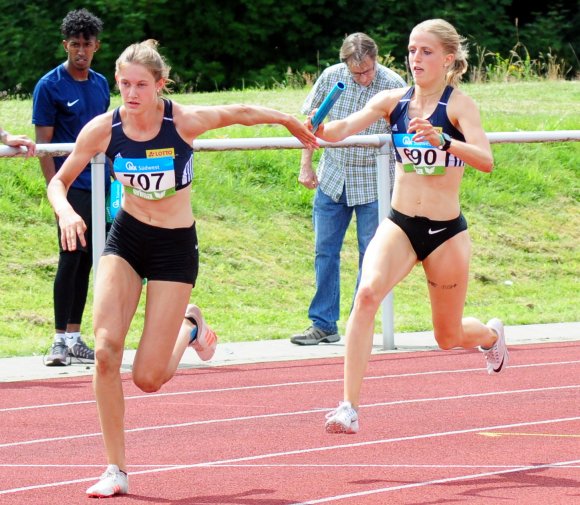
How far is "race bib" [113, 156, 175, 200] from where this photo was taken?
6867mm

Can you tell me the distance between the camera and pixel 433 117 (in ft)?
25.2

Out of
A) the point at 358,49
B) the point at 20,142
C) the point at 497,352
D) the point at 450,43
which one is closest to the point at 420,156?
the point at 450,43

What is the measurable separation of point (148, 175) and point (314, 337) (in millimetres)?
4818

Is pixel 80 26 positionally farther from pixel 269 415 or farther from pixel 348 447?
pixel 348 447

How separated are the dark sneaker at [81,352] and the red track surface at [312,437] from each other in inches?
26.1

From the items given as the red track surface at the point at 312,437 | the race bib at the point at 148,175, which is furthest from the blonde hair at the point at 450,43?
the red track surface at the point at 312,437

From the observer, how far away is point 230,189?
17141 mm

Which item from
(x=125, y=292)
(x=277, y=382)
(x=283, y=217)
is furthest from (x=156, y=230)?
(x=283, y=217)

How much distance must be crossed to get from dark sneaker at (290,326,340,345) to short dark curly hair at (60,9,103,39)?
2819 millimetres

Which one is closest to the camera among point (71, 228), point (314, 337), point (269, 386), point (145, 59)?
point (71, 228)

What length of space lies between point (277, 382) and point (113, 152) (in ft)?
10.5

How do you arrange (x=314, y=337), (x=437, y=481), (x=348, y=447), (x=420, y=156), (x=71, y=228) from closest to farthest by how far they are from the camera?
(x=71, y=228) < (x=437, y=481) < (x=348, y=447) < (x=420, y=156) < (x=314, y=337)

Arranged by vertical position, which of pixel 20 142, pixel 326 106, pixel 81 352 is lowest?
pixel 81 352

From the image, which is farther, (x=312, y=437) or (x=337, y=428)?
(x=312, y=437)
